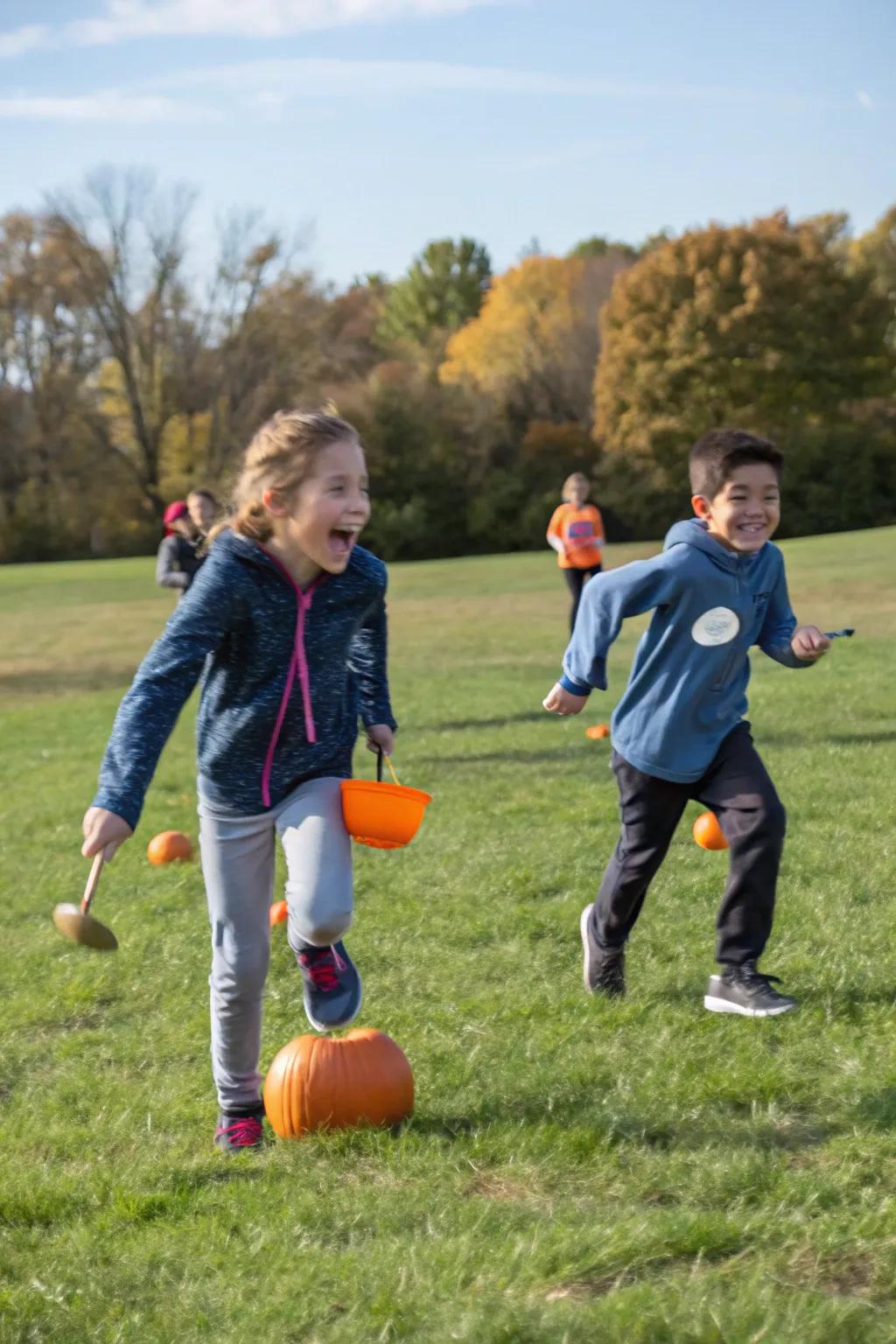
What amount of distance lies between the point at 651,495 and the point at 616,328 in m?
7.15

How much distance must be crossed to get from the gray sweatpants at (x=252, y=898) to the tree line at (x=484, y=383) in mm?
48749

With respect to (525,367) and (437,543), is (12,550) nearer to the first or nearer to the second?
(437,543)

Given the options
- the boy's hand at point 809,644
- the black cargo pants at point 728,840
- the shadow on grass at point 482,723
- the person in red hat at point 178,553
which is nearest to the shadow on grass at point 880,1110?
the black cargo pants at point 728,840

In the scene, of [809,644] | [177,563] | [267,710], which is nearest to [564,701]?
[809,644]

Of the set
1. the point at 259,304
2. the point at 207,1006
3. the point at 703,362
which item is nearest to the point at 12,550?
the point at 259,304

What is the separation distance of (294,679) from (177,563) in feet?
27.8

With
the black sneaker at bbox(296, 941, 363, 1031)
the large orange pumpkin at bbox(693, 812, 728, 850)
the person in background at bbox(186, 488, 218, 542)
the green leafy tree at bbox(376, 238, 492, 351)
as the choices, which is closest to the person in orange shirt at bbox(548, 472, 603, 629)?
the person in background at bbox(186, 488, 218, 542)

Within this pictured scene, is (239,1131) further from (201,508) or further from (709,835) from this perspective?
(201,508)

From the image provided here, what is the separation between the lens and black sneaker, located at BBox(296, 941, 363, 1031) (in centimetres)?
437

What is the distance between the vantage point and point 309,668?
4188mm

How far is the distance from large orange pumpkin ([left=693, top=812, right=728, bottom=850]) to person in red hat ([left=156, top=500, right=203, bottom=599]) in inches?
231

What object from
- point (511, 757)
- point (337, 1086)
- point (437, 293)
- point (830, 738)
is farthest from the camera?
point (437, 293)

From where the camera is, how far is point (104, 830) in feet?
12.2

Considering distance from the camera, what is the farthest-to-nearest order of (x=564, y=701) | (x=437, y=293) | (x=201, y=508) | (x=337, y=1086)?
1. (x=437, y=293)
2. (x=201, y=508)
3. (x=564, y=701)
4. (x=337, y=1086)
